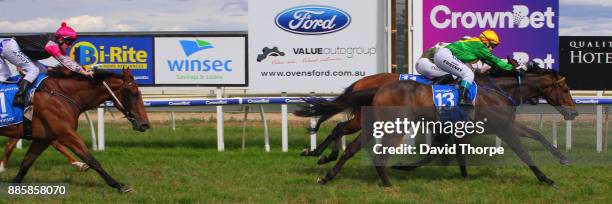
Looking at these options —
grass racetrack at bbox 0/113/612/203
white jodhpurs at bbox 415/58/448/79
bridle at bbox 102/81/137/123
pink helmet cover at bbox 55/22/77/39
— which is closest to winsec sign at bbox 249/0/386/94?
grass racetrack at bbox 0/113/612/203

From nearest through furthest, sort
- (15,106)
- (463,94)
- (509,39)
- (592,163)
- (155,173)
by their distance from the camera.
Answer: (15,106)
(463,94)
(155,173)
(592,163)
(509,39)

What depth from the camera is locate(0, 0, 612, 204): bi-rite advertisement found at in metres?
8.20

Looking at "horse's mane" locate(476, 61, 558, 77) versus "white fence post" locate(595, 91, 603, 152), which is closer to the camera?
"horse's mane" locate(476, 61, 558, 77)

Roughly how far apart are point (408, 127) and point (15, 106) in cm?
391

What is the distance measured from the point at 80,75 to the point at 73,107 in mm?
369

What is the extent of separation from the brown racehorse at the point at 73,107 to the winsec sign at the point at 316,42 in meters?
4.18

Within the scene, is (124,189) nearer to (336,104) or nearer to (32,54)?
(32,54)

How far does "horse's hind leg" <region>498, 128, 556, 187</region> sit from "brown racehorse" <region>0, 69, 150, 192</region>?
3688 millimetres

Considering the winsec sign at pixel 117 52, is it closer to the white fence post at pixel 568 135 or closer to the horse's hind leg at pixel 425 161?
the horse's hind leg at pixel 425 161

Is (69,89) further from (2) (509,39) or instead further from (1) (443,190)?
(2) (509,39)

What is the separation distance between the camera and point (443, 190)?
831 centimetres

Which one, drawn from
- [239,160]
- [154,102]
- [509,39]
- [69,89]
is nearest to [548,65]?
[509,39]

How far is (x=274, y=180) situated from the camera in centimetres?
897

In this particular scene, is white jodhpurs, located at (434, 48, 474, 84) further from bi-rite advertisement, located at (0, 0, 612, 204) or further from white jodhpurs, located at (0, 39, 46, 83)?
white jodhpurs, located at (0, 39, 46, 83)
